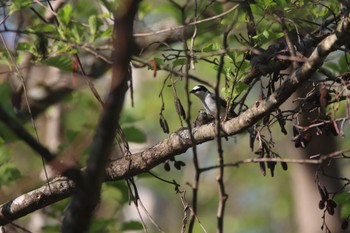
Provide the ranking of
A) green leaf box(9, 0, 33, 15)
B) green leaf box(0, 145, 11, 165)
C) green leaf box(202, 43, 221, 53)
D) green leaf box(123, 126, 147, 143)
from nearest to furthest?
green leaf box(202, 43, 221, 53), green leaf box(9, 0, 33, 15), green leaf box(0, 145, 11, 165), green leaf box(123, 126, 147, 143)

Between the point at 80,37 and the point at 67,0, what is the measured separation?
1.60 m

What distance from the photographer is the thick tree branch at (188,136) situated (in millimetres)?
2533

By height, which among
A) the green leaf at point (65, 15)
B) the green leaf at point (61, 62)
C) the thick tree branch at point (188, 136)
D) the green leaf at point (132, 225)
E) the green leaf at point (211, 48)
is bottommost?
the thick tree branch at point (188, 136)

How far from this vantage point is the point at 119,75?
1.61 metres

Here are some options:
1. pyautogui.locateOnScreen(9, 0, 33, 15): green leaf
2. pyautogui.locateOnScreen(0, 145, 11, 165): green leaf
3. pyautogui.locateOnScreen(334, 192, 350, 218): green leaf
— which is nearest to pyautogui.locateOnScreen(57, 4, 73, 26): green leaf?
pyautogui.locateOnScreen(9, 0, 33, 15): green leaf

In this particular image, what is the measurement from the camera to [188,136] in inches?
114

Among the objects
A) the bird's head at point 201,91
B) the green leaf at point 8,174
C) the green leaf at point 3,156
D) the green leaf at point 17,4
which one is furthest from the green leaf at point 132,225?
the green leaf at point 17,4

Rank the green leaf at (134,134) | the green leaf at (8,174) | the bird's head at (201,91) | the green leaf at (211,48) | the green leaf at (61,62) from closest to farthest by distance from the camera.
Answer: the green leaf at (211,48) → the green leaf at (61,62) → the green leaf at (8,174) → the green leaf at (134,134) → the bird's head at (201,91)

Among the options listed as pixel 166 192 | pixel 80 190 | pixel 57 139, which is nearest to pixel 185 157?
pixel 166 192

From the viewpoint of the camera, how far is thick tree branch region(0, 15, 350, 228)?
99.7 inches

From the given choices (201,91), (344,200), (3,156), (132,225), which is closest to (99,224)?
(132,225)

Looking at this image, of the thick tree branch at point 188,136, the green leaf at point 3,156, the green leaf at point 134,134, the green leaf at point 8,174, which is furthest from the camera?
the green leaf at point 134,134

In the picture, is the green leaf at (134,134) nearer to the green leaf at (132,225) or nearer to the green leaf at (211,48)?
the green leaf at (132,225)

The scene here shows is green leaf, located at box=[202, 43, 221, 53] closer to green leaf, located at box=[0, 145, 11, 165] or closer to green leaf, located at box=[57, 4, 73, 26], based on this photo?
green leaf, located at box=[57, 4, 73, 26]
